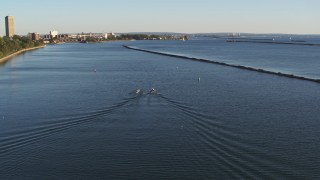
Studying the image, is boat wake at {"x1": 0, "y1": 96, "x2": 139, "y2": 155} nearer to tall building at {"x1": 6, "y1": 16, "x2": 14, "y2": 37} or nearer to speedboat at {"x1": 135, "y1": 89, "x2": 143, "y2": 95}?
speedboat at {"x1": 135, "y1": 89, "x2": 143, "y2": 95}

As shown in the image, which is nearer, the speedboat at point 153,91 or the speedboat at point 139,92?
the speedboat at point 139,92

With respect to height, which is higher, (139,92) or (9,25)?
(9,25)

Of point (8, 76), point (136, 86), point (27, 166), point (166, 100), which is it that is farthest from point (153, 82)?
point (27, 166)

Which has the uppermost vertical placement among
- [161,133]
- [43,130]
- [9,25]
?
[9,25]

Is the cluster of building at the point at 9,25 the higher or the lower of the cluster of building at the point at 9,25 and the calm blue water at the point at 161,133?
the higher

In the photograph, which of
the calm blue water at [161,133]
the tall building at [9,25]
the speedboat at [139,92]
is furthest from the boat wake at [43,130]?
the tall building at [9,25]

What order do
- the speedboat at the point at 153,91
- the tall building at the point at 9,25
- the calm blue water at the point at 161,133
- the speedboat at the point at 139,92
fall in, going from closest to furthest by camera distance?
1. the calm blue water at the point at 161,133
2. the speedboat at the point at 139,92
3. the speedboat at the point at 153,91
4. the tall building at the point at 9,25

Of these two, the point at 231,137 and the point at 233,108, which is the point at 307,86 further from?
the point at 231,137

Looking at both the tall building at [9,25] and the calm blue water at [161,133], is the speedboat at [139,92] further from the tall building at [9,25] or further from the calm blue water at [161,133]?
the tall building at [9,25]

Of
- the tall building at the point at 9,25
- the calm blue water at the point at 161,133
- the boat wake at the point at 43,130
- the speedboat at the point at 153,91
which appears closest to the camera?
the calm blue water at the point at 161,133

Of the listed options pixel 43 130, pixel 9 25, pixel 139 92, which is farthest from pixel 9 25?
pixel 43 130

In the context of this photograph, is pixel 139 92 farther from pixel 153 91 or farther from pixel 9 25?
pixel 9 25
